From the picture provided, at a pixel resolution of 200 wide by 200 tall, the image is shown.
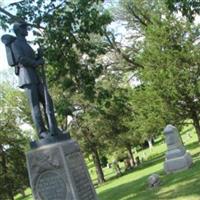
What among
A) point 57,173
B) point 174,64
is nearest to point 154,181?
point 57,173

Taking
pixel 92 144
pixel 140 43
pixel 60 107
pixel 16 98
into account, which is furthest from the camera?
pixel 16 98

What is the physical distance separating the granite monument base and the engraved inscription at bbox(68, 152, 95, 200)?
1066 centimetres

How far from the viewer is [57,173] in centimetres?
933

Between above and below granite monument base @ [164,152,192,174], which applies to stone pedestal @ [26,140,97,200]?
above

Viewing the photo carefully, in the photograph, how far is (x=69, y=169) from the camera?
924cm

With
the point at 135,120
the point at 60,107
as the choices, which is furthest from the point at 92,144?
the point at 60,107

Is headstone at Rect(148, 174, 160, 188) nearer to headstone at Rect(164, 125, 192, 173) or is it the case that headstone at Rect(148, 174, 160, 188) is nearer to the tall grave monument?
headstone at Rect(164, 125, 192, 173)

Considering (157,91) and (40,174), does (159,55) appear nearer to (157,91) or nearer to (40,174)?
(157,91)

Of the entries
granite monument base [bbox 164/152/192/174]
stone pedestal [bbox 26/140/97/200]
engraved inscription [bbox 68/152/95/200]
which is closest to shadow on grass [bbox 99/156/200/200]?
granite monument base [bbox 164/152/192/174]

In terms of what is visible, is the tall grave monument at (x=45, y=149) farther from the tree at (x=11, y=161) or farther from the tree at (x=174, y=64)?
the tree at (x=11, y=161)

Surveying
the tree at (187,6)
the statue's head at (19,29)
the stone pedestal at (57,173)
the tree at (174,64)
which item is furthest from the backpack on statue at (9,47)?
the tree at (174,64)

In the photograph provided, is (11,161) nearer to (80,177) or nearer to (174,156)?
(174,156)

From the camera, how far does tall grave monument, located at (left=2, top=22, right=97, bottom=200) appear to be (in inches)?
364

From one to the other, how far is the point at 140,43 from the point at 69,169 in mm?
25668
